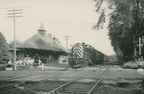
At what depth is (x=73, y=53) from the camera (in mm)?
32469

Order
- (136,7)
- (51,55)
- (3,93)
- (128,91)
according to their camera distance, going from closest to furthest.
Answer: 1. (3,93)
2. (128,91)
3. (136,7)
4. (51,55)

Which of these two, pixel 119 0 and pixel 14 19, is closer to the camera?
pixel 119 0

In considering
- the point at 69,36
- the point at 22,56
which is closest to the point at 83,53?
the point at 22,56

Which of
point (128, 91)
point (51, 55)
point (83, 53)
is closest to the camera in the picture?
point (128, 91)

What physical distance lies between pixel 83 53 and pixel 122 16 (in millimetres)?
6540

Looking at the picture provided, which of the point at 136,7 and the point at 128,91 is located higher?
the point at 136,7

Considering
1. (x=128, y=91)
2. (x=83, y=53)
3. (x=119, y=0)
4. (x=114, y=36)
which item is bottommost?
(x=128, y=91)

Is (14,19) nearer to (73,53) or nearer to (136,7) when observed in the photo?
(73,53)

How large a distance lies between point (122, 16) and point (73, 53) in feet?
24.6

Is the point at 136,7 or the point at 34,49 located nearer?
the point at 136,7

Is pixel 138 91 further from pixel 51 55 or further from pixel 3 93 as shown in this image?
pixel 51 55

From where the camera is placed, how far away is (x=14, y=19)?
3444 centimetres

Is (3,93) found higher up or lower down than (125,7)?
lower down

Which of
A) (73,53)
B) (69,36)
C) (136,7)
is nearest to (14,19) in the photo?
(73,53)
